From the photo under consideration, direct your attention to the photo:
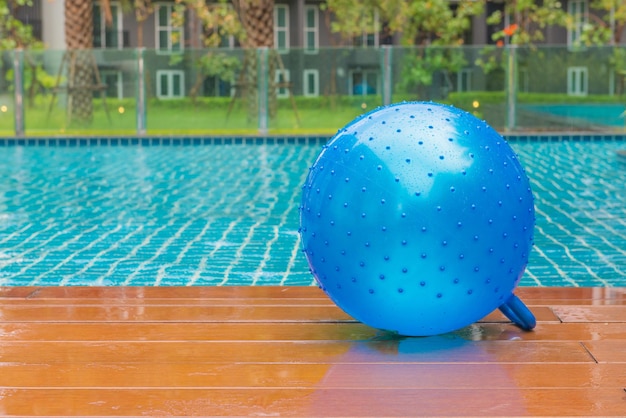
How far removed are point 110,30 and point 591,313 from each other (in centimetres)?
3504

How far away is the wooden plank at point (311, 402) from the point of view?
3.01 metres

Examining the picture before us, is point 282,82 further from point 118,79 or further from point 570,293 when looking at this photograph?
point 570,293

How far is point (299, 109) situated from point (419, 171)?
55.0ft

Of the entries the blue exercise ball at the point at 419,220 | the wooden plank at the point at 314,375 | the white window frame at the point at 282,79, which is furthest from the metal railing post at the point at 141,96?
the wooden plank at the point at 314,375

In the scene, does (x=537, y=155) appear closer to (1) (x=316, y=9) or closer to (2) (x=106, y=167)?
(2) (x=106, y=167)

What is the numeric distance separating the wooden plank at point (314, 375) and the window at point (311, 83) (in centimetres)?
1693

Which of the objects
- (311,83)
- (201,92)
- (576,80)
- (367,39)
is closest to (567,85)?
(576,80)

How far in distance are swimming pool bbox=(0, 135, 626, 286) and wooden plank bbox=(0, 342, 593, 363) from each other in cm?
271

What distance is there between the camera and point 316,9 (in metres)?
39.3

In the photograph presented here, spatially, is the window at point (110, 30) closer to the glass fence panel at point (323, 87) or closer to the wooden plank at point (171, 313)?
the glass fence panel at point (323, 87)

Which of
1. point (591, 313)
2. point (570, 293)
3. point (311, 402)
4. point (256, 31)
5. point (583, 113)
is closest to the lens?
point (311, 402)

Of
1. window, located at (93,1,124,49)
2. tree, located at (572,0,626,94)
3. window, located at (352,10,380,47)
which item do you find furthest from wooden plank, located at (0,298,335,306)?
window, located at (93,1,124,49)

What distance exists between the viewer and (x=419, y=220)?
Answer: 350 cm

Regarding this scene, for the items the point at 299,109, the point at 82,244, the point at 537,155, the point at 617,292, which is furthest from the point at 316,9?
the point at 617,292
